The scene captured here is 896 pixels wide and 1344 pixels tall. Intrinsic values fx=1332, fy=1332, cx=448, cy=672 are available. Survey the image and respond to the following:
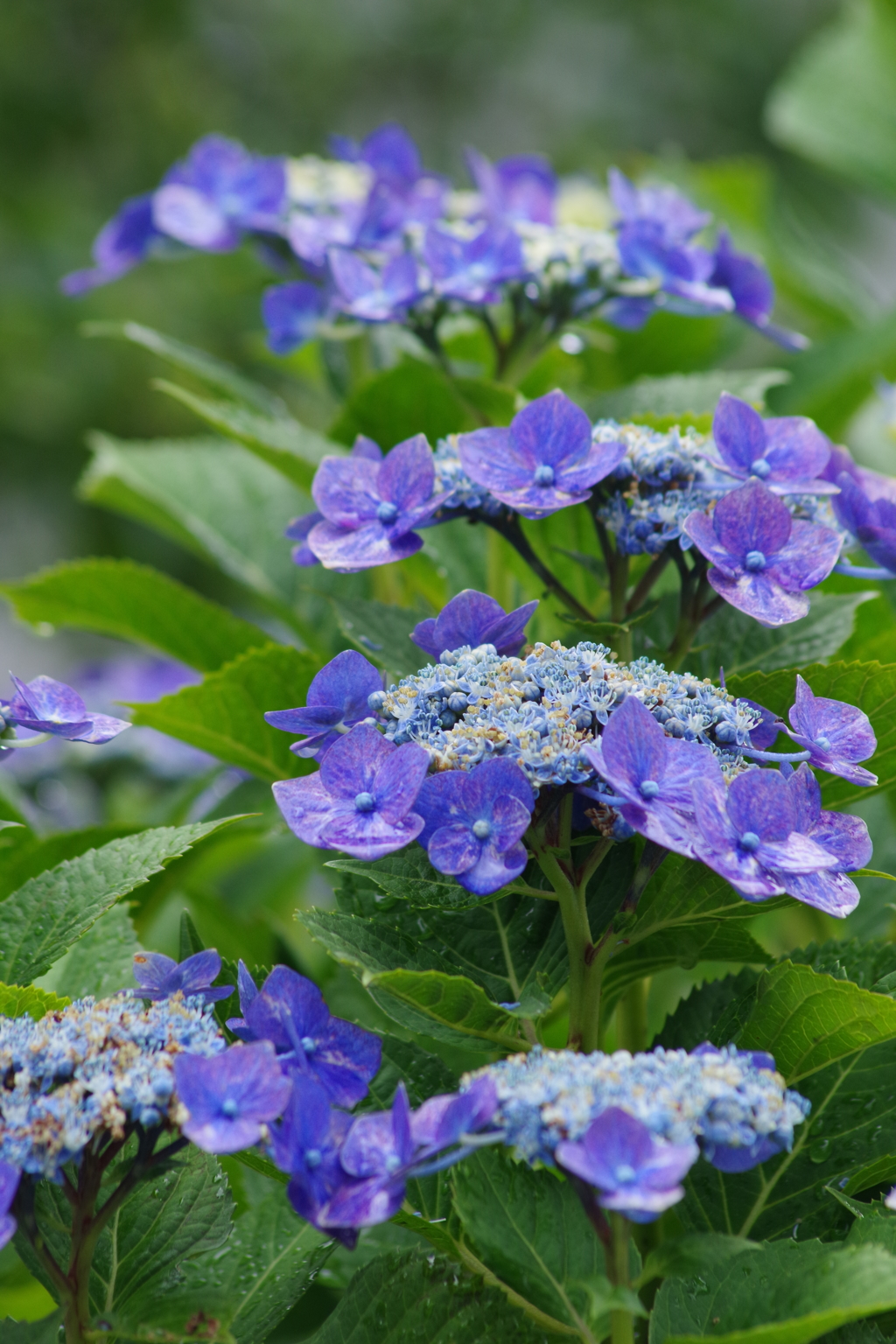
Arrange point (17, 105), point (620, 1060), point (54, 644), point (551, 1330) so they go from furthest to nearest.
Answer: point (54, 644), point (17, 105), point (551, 1330), point (620, 1060)

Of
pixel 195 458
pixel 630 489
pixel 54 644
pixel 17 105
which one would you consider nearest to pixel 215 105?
pixel 17 105

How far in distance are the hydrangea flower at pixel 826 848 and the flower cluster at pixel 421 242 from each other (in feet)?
1.49

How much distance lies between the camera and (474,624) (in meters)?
0.65

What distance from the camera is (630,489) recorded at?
688mm

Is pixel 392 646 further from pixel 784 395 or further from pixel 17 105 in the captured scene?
pixel 17 105

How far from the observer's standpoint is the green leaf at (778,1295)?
476 millimetres

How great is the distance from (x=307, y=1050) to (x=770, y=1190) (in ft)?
0.86

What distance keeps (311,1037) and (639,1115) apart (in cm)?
17

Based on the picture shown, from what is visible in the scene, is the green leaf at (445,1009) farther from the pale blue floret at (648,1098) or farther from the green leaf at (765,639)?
the green leaf at (765,639)

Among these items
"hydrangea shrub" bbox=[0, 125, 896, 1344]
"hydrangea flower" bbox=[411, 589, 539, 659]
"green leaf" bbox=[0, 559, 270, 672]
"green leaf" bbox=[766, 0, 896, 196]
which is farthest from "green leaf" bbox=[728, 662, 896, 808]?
"green leaf" bbox=[766, 0, 896, 196]

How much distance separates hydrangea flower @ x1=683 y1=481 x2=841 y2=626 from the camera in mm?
641

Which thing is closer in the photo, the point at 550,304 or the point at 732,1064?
the point at 732,1064

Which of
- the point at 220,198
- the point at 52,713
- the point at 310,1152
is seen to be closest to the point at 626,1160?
the point at 310,1152

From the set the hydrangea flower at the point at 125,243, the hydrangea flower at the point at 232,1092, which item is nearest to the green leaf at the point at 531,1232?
the hydrangea flower at the point at 232,1092
